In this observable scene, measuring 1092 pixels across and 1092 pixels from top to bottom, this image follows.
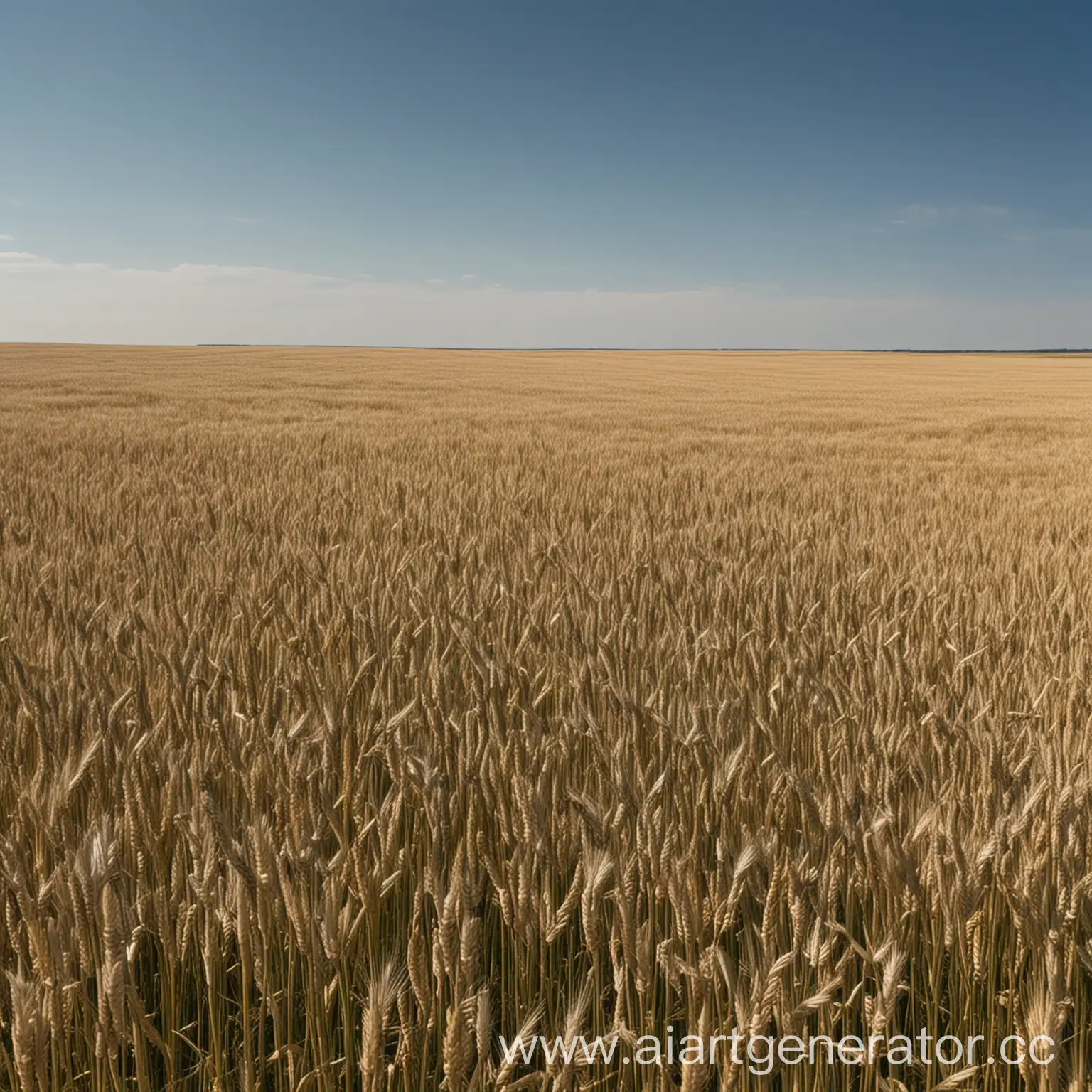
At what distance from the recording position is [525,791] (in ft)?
3.76

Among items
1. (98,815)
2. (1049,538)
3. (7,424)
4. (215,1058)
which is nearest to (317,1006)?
(215,1058)

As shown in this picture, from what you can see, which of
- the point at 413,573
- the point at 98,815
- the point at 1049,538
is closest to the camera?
the point at 98,815

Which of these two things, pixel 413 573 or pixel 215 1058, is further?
pixel 413 573

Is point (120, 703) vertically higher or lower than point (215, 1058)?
higher

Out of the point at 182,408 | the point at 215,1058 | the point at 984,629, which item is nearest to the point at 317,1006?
the point at 215,1058

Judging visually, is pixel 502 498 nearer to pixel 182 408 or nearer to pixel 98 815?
pixel 98 815

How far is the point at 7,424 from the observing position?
10.4m

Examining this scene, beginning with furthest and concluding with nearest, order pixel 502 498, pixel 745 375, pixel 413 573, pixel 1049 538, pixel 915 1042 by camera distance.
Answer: pixel 745 375 → pixel 502 498 → pixel 1049 538 → pixel 413 573 → pixel 915 1042

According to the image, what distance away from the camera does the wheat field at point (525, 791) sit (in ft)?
3.31

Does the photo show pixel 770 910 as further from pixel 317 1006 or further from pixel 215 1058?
pixel 215 1058

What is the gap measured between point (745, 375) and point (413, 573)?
2824 centimetres

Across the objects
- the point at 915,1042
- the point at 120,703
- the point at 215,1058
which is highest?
the point at 120,703

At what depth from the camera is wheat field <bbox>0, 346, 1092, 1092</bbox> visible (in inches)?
39.7

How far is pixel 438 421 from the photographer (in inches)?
476
